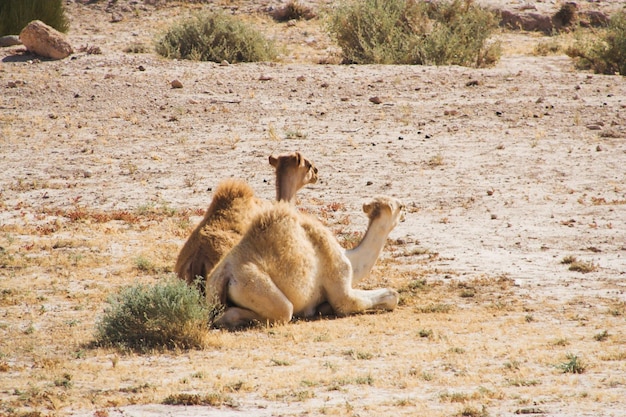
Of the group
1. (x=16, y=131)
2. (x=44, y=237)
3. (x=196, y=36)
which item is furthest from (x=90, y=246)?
(x=196, y=36)

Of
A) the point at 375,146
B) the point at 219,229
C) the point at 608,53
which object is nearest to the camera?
the point at 219,229

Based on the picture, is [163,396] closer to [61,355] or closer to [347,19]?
[61,355]

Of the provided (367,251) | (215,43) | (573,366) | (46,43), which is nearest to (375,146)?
(367,251)

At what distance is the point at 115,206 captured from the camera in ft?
45.1

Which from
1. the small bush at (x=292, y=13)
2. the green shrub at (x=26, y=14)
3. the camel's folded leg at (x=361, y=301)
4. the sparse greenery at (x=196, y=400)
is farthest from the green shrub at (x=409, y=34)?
the sparse greenery at (x=196, y=400)

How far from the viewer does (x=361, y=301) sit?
30.0ft

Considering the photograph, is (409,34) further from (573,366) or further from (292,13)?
(573,366)

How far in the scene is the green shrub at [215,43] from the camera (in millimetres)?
21547

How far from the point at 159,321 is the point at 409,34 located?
48.6ft

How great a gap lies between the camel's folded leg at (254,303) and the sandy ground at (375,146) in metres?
2.53

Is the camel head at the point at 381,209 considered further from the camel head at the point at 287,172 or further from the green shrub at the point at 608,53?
the green shrub at the point at 608,53

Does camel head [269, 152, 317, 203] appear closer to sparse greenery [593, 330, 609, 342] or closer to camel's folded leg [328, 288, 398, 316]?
camel's folded leg [328, 288, 398, 316]

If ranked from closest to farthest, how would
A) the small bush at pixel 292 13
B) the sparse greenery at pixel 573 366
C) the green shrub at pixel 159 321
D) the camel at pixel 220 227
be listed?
1. the sparse greenery at pixel 573 366
2. the green shrub at pixel 159 321
3. the camel at pixel 220 227
4. the small bush at pixel 292 13

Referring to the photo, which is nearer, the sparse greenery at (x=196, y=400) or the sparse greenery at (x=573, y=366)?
the sparse greenery at (x=196, y=400)
